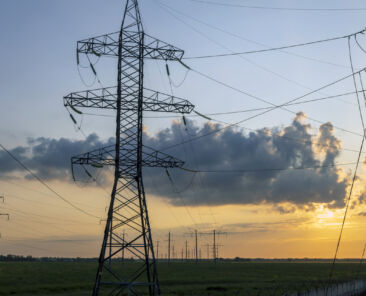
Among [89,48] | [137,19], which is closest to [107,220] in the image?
[89,48]

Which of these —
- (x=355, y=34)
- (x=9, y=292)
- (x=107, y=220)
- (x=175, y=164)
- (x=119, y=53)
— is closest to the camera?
(x=355, y=34)

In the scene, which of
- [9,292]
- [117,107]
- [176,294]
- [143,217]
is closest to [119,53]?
[117,107]

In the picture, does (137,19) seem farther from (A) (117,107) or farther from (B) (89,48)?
(A) (117,107)

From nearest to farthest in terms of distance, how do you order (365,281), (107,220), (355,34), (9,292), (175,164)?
(355,34), (107,220), (175,164), (365,281), (9,292)

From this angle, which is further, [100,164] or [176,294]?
[176,294]

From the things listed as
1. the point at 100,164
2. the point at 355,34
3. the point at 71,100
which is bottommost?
the point at 100,164

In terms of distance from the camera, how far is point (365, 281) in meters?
55.2

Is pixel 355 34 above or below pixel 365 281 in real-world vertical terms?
above

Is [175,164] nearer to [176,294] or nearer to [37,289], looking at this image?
[176,294]

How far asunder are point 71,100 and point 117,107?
10.4ft

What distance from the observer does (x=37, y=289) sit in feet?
223

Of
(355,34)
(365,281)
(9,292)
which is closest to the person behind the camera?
(355,34)

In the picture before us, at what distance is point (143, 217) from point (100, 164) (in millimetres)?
4431

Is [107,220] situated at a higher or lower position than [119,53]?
lower
